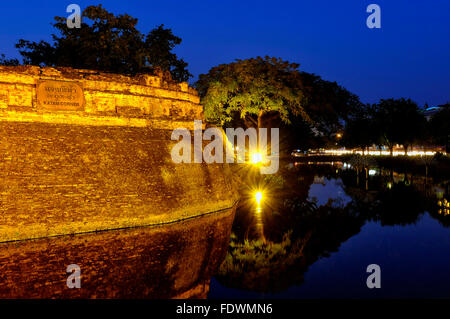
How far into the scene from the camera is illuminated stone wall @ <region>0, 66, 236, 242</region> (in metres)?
13.0

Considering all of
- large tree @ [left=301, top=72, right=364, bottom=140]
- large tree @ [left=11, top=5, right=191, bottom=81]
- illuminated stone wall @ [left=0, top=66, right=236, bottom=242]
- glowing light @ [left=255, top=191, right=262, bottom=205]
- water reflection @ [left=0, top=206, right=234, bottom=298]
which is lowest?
water reflection @ [left=0, top=206, right=234, bottom=298]

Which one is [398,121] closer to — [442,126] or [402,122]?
[402,122]

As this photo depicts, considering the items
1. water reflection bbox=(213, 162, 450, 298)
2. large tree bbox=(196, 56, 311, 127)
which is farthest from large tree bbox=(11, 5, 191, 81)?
water reflection bbox=(213, 162, 450, 298)

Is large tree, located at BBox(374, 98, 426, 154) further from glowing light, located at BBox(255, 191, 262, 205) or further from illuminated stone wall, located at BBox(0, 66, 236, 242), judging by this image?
illuminated stone wall, located at BBox(0, 66, 236, 242)

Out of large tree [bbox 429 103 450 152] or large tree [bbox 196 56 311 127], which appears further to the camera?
large tree [bbox 429 103 450 152]

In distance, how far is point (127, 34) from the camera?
1416 inches

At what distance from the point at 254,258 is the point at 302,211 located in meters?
8.56

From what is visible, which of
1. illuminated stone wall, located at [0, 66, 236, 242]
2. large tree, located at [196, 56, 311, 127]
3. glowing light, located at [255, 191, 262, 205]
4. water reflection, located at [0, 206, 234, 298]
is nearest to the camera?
water reflection, located at [0, 206, 234, 298]

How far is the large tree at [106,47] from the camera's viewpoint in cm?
3466

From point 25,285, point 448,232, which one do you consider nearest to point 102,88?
point 25,285

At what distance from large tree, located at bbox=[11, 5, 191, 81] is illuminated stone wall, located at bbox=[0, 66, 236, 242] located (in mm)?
16475

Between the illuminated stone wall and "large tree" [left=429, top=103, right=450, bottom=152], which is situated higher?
"large tree" [left=429, top=103, right=450, bottom=152]
